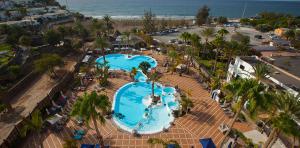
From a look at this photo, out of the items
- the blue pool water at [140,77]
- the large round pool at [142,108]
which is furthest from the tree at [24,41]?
the large round pool at [142,108]

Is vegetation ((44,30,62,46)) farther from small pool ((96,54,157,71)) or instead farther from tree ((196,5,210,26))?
tree ((196,5,210,26))

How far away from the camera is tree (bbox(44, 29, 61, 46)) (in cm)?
3976

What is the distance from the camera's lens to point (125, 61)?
38750mm

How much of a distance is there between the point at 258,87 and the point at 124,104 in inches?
674

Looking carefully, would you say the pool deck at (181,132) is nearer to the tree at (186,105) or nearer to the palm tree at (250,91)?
the tree at (186,105)

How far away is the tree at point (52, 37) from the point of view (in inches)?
1565

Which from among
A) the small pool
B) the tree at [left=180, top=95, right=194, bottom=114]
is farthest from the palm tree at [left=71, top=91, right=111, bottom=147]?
the small pool

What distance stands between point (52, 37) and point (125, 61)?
18687 mm

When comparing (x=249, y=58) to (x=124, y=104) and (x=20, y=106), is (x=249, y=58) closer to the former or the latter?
(x=124, y=104)

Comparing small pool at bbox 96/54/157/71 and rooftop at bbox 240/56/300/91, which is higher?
rooftop at bbox 240/56/300/91

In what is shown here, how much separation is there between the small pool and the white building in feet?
52.8

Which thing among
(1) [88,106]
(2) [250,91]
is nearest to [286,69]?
(2) [250,91]

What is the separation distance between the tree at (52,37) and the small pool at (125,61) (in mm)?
11990

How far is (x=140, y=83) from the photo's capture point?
29.2m
